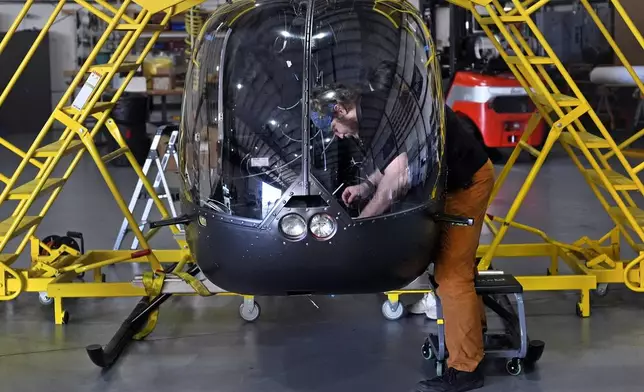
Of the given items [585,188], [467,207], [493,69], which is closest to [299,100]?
[467,207]

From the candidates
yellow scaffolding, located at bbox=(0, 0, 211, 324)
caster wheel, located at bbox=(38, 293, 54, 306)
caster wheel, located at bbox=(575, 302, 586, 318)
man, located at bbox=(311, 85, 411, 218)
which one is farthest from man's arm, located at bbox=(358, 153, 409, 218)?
caster wheel, located at bbox=(38, 293, 54, 306)

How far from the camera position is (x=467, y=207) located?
4.25 metres

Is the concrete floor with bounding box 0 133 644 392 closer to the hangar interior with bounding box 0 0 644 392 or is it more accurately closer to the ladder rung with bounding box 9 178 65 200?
the hangar interior with bounding box 0 0 644 392

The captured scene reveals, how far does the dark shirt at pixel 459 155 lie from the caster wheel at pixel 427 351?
835 millimetres

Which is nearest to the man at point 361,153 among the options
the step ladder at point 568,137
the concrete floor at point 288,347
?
the concrete floor at point 288,347

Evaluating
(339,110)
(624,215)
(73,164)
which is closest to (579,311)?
(624,215)

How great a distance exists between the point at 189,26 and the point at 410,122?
32.9 feet

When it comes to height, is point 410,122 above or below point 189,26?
above

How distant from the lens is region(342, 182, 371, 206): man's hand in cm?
348

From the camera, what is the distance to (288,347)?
4.82 m

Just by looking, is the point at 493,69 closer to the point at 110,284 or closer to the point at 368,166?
the point at 110,284

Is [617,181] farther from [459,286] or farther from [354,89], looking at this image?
[354,89]

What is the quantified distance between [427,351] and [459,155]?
3.43ft

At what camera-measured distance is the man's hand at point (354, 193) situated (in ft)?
11.4
